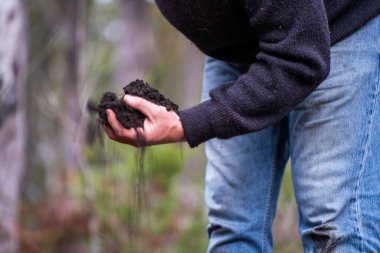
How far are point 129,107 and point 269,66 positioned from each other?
40 centimetres

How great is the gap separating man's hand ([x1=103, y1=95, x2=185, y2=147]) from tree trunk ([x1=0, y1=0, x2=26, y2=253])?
1463 mm

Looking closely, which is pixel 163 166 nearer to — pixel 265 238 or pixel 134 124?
pixel 265 238

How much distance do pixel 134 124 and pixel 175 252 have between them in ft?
8.60

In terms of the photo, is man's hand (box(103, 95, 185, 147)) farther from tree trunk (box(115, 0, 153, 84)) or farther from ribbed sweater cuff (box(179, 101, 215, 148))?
tree trunk (box(115, 0, 153, 84))

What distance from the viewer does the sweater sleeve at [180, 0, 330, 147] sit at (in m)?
1.63

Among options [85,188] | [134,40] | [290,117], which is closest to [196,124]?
[290,117]

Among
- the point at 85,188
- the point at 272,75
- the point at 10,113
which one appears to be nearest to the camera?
the point at 272,75

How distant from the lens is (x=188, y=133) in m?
1.70

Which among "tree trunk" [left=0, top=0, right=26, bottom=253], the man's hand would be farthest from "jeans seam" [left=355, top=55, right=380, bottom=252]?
"tree trunk" [left=0, top=0, right=26, bottom=253]

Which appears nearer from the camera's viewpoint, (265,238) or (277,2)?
(277,2)

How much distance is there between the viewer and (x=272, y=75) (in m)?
1.66

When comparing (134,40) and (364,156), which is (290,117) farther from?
(134,40)

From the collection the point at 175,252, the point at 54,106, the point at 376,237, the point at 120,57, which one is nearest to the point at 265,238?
the point at 376,237

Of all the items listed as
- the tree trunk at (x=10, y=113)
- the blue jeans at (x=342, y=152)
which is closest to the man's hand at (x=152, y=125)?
the blue jeans at (x=342, y=152)
